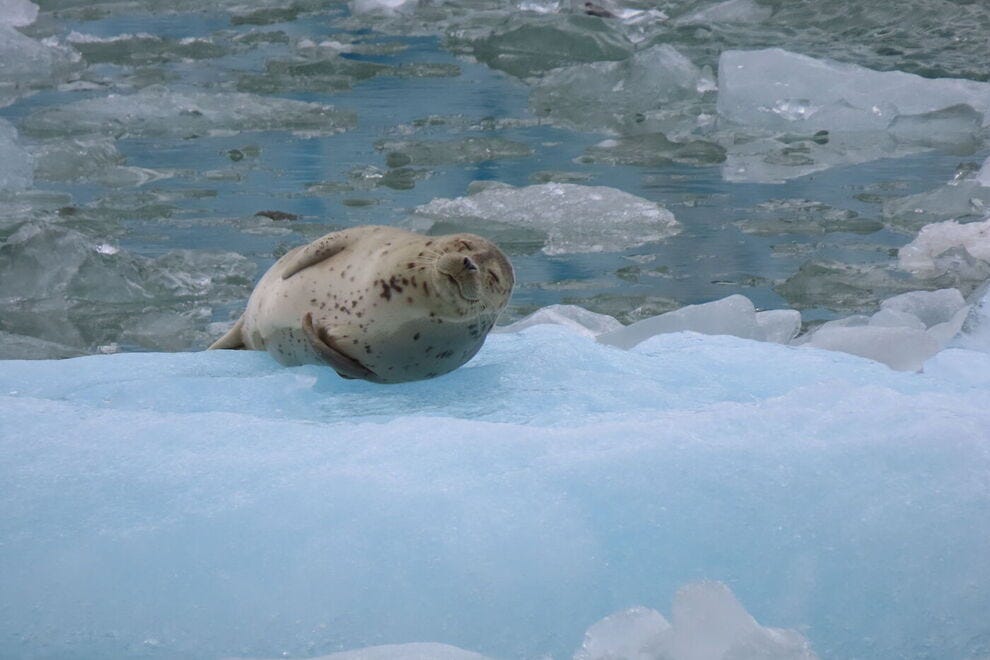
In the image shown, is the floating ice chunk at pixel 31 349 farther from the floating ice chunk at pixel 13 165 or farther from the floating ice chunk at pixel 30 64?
the floating ice chunk at pixel 30 64

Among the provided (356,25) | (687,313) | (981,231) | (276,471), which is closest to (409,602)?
(276,471)

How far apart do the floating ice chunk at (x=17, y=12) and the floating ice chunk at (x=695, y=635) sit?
311 inches

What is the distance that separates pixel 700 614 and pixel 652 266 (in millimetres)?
2472

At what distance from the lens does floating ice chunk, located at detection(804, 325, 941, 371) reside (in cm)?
270

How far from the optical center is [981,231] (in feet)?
13.8

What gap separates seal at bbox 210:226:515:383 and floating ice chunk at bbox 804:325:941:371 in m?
1.00

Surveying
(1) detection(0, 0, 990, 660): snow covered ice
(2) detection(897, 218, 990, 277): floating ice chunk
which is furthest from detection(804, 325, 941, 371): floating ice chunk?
(2) detection(897, 218, 990, 277): floating ice chunk

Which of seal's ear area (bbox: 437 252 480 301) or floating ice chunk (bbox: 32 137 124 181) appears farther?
floating ice chunk (bbox: 32 137 124 181)

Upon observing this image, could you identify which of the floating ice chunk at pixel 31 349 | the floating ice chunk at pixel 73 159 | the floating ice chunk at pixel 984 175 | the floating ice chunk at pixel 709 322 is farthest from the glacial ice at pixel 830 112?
the floating ice chunk at pixel 31 349

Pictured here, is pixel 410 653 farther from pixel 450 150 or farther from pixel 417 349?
pixel 450 150

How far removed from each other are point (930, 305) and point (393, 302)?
1.85 metres

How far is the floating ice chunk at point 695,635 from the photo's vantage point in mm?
1548

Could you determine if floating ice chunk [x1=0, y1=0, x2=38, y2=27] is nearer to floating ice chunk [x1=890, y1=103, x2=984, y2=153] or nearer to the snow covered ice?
the snow covered ice

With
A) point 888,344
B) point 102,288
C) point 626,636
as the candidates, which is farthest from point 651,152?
point 626,636
